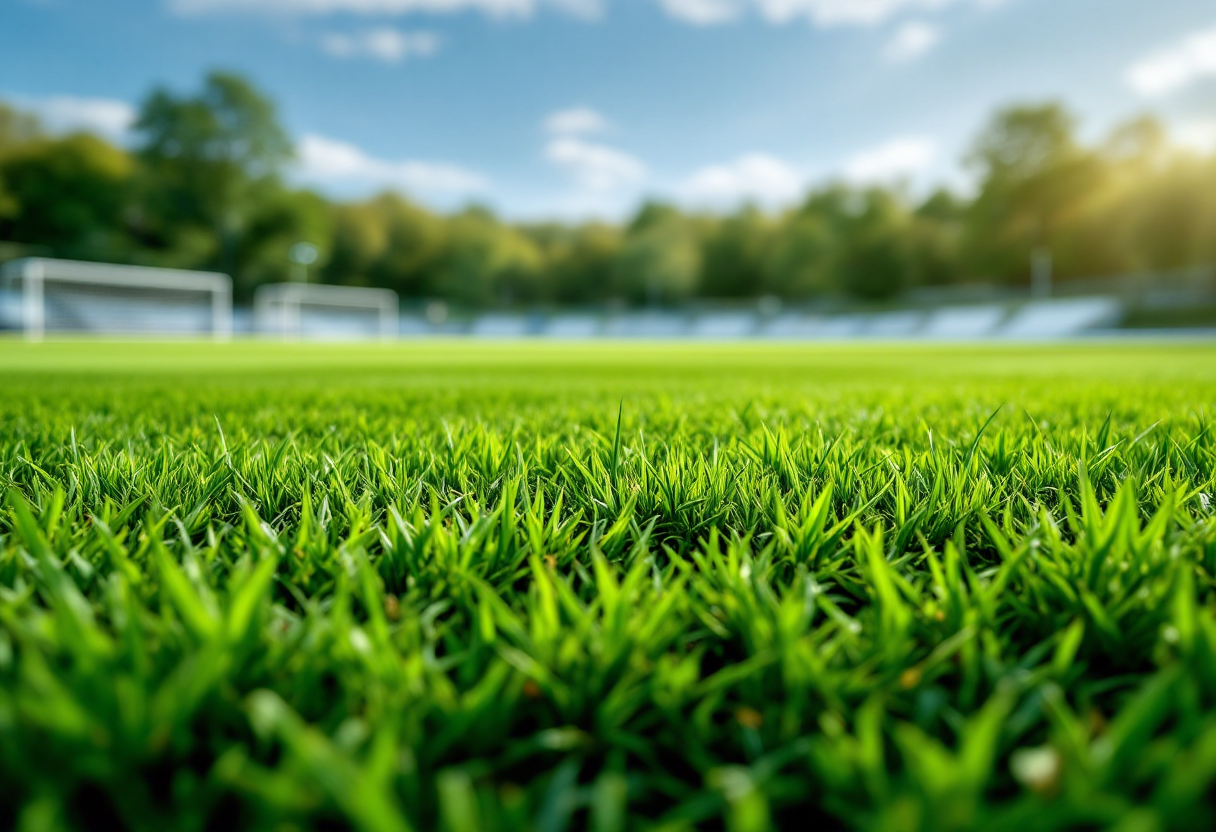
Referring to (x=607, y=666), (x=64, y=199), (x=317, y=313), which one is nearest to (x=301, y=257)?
(x=317, y=313)

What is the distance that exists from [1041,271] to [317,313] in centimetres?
5004

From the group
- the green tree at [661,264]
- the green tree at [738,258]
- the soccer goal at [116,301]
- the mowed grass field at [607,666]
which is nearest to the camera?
the mowed grass field at [607,666]

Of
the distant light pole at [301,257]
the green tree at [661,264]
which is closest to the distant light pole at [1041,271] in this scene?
the green tree at [661,264]

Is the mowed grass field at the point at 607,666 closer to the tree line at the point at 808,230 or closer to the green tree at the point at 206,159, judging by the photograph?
the tree line at the point at 808,230

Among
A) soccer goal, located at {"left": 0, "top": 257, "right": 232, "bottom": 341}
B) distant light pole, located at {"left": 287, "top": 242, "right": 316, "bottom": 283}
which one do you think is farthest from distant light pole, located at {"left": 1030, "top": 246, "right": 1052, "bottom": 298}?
soccer goal, located at {"left": 0, "top": 257, "right": 232, "bottom": 341}

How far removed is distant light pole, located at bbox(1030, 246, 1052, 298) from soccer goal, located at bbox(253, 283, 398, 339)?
4413cm

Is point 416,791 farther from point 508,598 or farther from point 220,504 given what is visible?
point 220,504

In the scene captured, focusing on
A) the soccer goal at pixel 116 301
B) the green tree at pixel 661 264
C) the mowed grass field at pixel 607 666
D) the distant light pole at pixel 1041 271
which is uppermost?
the green tree at pixel 661 264

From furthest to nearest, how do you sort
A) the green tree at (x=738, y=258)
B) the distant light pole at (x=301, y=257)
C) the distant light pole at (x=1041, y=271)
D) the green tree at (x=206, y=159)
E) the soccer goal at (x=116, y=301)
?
the green tree at (x=738, y=258) → the distant light pole at (x=1041, y=271) → the green tree at (x=206, y=159) → the distant light pole at (x=301, y=257) → the soccer goal at (x=116, y=301)

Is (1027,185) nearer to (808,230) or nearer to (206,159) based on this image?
(808,230)

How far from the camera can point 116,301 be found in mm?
34625

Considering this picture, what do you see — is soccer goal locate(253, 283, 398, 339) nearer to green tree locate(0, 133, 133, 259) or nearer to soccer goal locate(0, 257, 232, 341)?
soccer goal locate(0, 257, 232, 341)

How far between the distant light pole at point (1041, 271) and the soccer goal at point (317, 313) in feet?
145

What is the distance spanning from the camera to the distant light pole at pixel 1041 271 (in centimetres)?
4662
